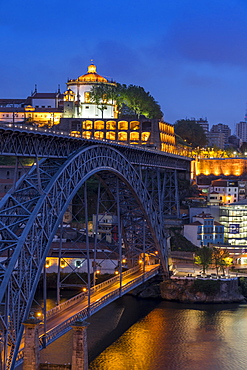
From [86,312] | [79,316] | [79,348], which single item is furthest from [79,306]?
[79,348]

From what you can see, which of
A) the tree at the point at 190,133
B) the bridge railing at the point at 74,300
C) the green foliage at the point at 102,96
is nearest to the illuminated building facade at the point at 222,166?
the green foliage at the point at 102,96

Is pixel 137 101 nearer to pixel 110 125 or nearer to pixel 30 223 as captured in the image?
pixel 110 125

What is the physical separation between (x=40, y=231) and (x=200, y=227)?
38.3 meters

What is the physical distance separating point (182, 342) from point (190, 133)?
74239 mm

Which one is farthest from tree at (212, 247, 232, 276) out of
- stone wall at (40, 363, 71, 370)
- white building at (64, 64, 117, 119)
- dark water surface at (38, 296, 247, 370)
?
white building at (64, 64, 117, 119)

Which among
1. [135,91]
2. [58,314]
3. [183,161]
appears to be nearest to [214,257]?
[183,161]

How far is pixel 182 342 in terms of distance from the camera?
4259cm

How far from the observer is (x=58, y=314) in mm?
36031

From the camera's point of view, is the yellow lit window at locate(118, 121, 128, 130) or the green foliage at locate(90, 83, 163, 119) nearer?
the yellow lit window at locate(118, 121, 128, 130)

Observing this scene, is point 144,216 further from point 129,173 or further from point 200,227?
point 200,227

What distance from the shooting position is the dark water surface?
125 ft

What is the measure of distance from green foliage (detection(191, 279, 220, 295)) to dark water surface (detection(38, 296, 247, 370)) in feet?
5.42

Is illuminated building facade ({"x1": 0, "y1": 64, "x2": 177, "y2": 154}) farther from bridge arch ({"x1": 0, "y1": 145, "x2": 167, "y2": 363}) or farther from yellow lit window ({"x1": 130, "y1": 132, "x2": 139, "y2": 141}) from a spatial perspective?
bridge arch ({"x1": 0, "y1": 145, "x2": 167, "y2": 363})

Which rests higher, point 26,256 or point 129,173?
point 129,173
